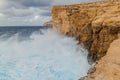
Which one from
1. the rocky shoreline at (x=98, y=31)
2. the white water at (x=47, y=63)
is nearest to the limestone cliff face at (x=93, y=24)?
the rocky shoreline at (x=98, y=31)

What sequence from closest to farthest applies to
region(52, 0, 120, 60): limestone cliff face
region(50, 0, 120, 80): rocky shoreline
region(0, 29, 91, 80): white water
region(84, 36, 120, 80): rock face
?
1. region(84, 36, 120, 80): rock face
2. region(50, 0, 120, 80): rocky shoreline
3. region(0, 29, 91, 80): white water
4. region(52, 0, 120, 60): limestone cliff face

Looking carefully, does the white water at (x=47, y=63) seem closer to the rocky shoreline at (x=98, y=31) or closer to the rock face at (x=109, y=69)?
the rocky shoreline at (x=98, y=31)

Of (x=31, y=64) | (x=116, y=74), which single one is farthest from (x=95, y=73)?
(x=31, y=64)

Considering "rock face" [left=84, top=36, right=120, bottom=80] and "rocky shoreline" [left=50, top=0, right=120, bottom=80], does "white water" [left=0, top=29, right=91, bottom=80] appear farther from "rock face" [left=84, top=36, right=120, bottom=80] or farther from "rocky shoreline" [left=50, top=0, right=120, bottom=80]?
"rock face" [left=84, top=36, right=120, bottom=80]

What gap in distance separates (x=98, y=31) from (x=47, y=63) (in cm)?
409

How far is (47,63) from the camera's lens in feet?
61.2

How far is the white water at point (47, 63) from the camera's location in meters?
15.7

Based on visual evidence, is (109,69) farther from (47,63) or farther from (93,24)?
(47,63)

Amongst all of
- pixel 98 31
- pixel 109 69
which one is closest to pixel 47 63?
pixel 98 31

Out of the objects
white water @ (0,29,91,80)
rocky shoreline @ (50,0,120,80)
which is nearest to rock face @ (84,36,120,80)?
rocky shoreline @ (50,0,120,80)

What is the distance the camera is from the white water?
1569cm

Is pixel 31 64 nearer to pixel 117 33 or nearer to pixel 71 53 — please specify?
pixel 71 53

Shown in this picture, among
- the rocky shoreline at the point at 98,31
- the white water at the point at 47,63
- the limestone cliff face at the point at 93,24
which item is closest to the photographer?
the rocky shoreline at the point at 98,31

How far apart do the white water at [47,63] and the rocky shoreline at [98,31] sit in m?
1.05
